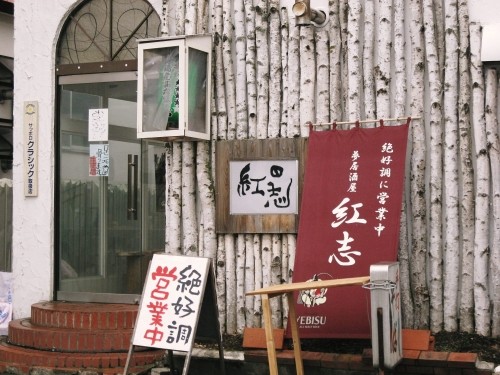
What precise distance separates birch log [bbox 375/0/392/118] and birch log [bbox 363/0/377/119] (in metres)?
0.07

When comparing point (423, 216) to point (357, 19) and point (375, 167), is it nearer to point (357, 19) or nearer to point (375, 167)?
point (375, 167)

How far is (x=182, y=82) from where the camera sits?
29.3 feet

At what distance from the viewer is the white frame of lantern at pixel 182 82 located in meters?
8.93

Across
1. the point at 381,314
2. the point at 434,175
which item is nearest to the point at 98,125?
the point at 434,175

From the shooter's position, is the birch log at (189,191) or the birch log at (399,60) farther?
the birch log at (189,191)

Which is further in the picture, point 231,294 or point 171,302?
point 231,294

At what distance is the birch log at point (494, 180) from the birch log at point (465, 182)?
198mm

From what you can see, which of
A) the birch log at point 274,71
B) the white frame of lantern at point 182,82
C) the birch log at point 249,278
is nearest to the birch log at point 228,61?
the white frame of lantern at point 182,82

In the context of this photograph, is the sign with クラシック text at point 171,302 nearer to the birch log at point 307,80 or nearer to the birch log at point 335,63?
the birch log at point 307,80

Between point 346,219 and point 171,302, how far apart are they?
198cm

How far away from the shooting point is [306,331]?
26.2 feet

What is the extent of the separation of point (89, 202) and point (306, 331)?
394 centimetres

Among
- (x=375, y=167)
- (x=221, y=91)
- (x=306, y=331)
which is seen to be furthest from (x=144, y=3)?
(x=306, y=331)

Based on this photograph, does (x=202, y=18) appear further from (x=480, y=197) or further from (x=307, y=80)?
(x=480, y=197)
